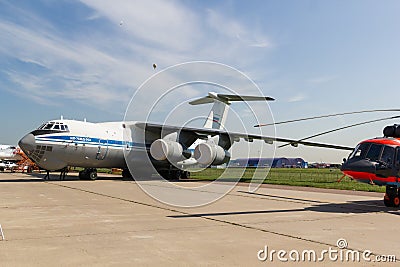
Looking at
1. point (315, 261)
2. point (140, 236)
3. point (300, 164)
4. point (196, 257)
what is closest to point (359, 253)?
point (315, 261)

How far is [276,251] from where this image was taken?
6090 mm

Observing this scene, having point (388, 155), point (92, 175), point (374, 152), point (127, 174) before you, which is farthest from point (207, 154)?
point (388, 155)

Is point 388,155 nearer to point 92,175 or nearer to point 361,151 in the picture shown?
point 361,151

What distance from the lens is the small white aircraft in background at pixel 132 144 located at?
22.5m

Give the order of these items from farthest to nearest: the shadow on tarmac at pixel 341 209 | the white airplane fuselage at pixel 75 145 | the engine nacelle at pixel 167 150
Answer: the engine nacelle at pixel 167 150, the white airplane fuselage at pixel 75 145, the shadow on tarmac at pixel 341 209

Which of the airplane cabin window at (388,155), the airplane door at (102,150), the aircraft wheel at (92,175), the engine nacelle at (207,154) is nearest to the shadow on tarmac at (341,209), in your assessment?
the airplane cabin window at (388,155)

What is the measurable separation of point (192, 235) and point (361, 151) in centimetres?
768

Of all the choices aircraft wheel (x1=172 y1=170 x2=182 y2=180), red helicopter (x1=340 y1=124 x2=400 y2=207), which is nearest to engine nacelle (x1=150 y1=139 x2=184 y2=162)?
aircraft wheel (x1=172 y1=170 x2=182 y2=180)

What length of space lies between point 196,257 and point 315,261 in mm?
1714

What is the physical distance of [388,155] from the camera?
12.3 m

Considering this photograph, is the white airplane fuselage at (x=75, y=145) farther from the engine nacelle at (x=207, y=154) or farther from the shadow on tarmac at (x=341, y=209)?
the shadow on tarmac at (x=341, y=209)

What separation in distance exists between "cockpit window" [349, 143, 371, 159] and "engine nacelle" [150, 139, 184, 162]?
13.3m

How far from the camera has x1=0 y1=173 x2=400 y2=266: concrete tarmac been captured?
18.1 feet

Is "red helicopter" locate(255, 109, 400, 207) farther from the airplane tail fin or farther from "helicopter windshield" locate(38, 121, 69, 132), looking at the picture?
the airplane tail fin
